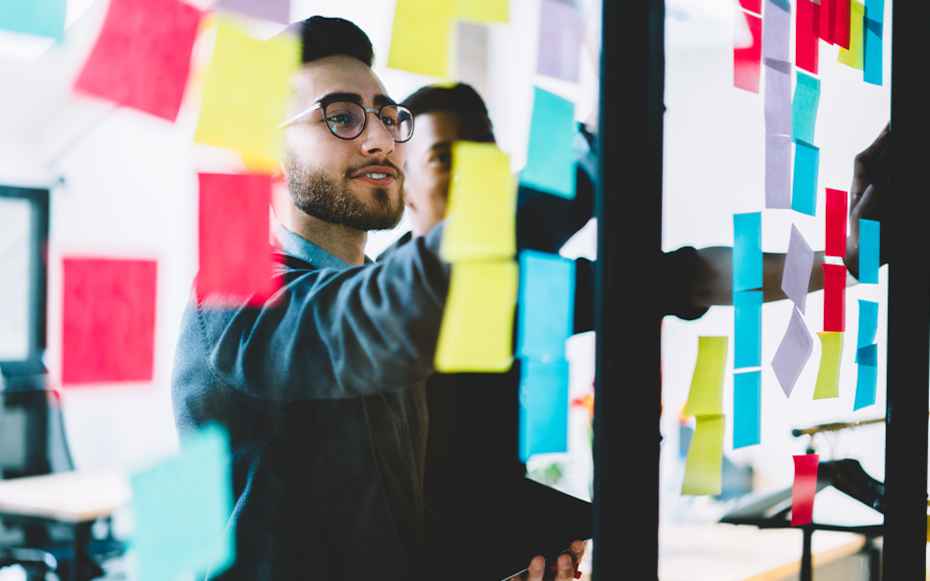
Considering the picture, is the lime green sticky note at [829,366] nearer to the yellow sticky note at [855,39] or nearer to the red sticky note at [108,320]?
the yellow sticky note at [855,39]

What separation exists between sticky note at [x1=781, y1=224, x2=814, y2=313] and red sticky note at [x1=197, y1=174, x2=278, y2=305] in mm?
952

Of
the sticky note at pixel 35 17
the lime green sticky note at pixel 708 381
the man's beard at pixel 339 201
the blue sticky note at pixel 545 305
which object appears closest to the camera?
the sticky note at pixel 35 17

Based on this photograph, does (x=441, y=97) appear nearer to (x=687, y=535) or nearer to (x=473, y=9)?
(x=473, y=9)

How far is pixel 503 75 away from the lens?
2.49 feet

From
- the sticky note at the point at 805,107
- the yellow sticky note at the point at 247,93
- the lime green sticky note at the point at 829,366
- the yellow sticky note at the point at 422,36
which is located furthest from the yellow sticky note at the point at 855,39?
the yellow sticky note at the point at 247,93

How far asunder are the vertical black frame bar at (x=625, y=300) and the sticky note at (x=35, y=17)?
59 centimetres

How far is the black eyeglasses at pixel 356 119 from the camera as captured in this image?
2.07ft

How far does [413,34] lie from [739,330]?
2.54 ft

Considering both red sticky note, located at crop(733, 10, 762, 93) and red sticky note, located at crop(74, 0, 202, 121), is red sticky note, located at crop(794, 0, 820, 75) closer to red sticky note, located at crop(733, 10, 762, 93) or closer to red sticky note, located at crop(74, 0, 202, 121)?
red sticky note, located at crop(733, 10, 762, 93)

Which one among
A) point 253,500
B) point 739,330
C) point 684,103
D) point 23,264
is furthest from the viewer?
point 684,103

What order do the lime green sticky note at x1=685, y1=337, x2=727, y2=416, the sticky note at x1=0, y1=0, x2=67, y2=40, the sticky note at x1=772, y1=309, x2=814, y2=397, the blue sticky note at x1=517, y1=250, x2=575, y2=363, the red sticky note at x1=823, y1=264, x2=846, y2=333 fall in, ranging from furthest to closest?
the red sticky note at x1=823, y1=264, x2=846, y2=333, the sticky note at x1=772, y1=309, x2=814, y2=397, the lime green sticky note at x1=685, y1=337, x2=727, y2=416, the blue sticky note at x1=517, y1=250, x2=575, y2=363, the sticky note at x1=0, y1=0, x2=67, y2=40

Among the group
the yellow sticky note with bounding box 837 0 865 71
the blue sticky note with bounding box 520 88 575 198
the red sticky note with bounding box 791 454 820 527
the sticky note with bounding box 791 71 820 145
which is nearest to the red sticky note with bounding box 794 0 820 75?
the sticky note with bounding box 791 71 820 145

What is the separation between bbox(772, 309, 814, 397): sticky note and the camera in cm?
119

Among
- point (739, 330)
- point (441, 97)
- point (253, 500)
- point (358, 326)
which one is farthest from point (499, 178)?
point (739, 330)
